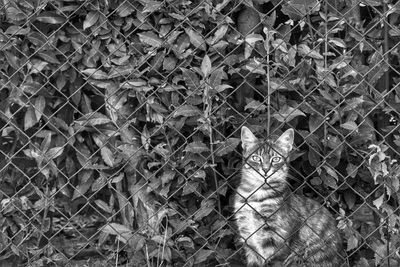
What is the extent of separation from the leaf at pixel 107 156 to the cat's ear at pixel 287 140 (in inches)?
41.7

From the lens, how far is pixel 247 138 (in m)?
4.88

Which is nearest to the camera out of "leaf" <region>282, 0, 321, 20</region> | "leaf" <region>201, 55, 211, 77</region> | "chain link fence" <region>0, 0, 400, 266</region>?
"leaf" <region>282, 0, 321, 20</region>

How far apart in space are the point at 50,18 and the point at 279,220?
6.26 feet

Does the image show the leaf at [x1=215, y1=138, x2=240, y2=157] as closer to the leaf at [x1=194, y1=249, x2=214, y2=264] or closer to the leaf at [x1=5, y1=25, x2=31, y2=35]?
the leaf at [x1=194, y1=249, x2=214, y2=264]

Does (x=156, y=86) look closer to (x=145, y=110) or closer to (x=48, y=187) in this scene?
(x=145, y=110)

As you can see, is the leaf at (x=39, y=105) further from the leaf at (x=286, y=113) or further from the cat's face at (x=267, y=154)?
the leaf at (x=286, y=113)

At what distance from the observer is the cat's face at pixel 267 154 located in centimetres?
482

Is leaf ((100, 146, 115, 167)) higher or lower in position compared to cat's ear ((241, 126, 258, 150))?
lower

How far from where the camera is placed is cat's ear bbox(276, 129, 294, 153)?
4.81 m

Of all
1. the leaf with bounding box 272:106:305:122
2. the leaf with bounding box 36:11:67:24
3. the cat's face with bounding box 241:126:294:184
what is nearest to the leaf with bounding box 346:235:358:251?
the cat's face with bounding box 241:126:294:184

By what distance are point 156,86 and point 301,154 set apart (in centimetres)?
102

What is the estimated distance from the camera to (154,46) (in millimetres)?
4625

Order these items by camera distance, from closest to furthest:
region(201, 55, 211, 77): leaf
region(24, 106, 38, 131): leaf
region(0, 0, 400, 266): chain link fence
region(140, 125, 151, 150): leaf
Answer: region(201, 55, 211, 77): leaf → region(0, 0, 400, 266): chain link fence → region(140, 125, 151, 150): leaf → region(24, 106, 38, 131): leaf

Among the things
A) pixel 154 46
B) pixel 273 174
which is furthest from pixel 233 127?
pixel 154 46
